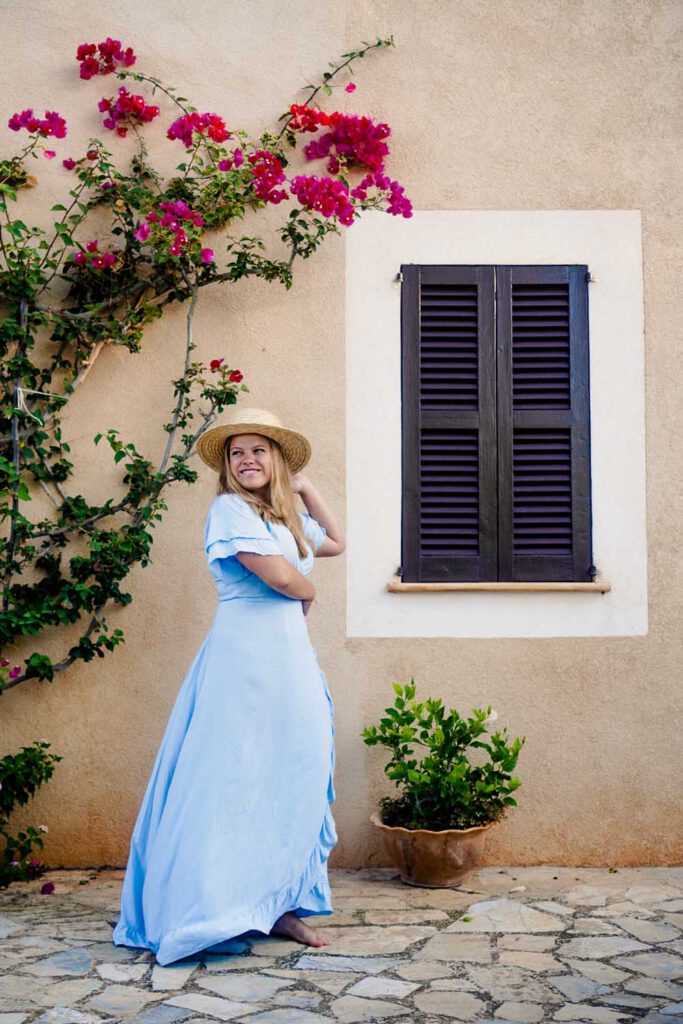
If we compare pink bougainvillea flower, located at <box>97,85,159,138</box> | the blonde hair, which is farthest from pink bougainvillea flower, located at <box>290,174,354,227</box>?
the blonde hair

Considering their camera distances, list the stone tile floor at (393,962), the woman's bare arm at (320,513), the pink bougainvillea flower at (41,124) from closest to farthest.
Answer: the stone tile floor at (393,962) → the woman's bare arm at (320,513) → the pink bougainvillea flower at (41,124)

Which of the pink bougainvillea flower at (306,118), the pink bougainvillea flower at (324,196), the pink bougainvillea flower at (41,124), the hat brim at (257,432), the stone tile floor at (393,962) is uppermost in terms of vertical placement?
the pink bougainvillea flower at (306,118)

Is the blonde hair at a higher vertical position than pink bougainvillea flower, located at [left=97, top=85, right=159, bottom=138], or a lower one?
lower

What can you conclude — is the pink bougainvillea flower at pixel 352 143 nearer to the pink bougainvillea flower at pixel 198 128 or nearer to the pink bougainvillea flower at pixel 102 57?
the pink bougainvillea flower at pixel 198 128

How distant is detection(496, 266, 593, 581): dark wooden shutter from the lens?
15.6ft

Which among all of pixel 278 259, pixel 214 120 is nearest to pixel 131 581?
pixel 278 259

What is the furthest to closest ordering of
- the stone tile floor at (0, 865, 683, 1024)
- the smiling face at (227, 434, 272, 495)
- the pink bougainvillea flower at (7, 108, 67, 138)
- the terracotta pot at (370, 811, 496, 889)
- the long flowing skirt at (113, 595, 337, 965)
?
the pink bougainvillea flower at (7, 108, 67, 138)
the terracotta pot at (370, 811, 496, 889)
the smiling face at (227, 434, 272, 495)
the long flowing skirt at (113, 595, 337, 965)
the stone tile floor at (0, 865, 683, 1024)

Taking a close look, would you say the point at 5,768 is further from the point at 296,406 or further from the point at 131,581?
the point at 296,406

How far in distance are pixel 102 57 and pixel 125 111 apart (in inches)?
12.1

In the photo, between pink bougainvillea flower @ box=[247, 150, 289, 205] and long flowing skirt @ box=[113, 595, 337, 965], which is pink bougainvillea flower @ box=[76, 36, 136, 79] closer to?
pink bougainvillea flower @ box=[247, 150, 289, 205]

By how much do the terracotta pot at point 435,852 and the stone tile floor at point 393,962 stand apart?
2.3 inches

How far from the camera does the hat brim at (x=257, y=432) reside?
3781mm

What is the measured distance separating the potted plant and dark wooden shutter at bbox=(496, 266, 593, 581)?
0.79 metres

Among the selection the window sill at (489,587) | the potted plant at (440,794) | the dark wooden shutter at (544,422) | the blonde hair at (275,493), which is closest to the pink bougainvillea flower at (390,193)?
the dark wooden shutter at (544,422)
